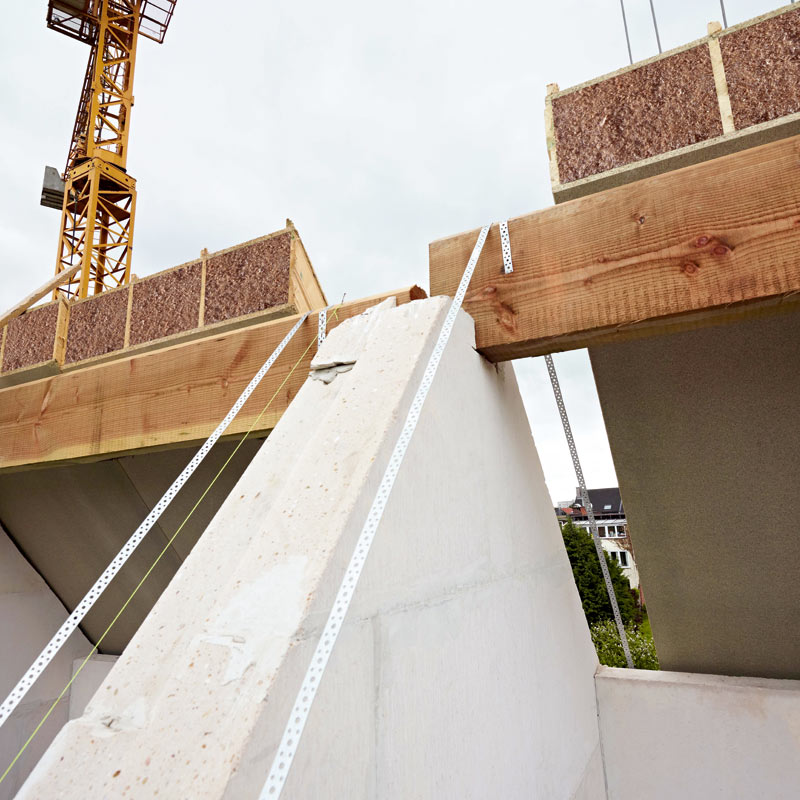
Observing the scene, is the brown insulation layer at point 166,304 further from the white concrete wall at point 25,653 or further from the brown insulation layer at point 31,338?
the white concrete wall at point 25,653

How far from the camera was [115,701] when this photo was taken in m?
0.95

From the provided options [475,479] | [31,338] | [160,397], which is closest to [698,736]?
[475,479]

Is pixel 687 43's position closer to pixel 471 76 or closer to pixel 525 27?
pixel 525 27

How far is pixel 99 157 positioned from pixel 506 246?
19.9 meters

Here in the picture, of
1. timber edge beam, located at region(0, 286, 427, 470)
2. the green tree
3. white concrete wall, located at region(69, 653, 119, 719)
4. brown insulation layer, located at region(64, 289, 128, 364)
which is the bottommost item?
the green tree

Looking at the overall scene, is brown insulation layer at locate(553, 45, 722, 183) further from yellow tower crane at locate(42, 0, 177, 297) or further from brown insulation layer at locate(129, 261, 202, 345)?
yellow tower crane at locate(42, 0, 177, 297)

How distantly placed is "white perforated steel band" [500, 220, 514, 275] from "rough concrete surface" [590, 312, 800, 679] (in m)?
0.84

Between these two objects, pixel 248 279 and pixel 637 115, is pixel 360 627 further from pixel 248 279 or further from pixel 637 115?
pixel 248 279

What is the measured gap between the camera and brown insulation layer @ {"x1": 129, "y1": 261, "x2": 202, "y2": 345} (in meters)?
3.45

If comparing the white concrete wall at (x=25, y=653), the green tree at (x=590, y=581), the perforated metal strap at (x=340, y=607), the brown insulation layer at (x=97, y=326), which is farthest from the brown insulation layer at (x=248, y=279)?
the green tree at (x=590, y=581)

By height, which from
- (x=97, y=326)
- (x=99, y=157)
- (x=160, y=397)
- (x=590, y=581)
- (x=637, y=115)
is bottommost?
(x=590, y=581)

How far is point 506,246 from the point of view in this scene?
1920mm

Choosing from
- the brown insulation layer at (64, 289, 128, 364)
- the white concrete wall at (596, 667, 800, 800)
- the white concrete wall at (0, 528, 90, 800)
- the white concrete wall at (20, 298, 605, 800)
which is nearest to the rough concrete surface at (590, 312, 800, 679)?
the white concrete wall at (596, 667, 800, 800)

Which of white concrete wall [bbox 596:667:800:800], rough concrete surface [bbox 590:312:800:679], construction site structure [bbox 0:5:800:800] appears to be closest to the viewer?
construction site structure [bbox 0:5:800:800]
